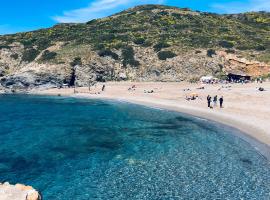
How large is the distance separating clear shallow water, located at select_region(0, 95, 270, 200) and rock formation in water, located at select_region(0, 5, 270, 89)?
4731 centimetres

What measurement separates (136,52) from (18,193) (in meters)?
93.1

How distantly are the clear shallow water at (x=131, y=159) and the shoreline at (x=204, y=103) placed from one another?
6.39 ft

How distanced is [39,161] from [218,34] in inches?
3985

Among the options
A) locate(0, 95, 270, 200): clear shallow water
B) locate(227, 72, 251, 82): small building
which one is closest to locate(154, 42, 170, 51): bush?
locate(227, 72, 251, 82): small building

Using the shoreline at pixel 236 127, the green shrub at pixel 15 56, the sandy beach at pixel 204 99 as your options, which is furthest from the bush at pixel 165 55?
the green shrub at pixel 15 56

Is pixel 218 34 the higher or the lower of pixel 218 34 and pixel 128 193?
the higher

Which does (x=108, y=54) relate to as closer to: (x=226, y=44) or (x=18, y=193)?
(x=226, y=44)

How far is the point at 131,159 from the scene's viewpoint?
31672 millimetres

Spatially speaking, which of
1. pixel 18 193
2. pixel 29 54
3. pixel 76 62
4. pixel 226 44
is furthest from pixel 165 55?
pixel 18 193

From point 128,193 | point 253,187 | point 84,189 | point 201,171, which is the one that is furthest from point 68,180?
point 253,187

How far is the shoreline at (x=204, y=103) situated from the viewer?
39.8 meters

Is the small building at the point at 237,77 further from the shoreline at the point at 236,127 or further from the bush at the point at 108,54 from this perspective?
the bush at the point at 108,54

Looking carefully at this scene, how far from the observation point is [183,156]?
32469 mm

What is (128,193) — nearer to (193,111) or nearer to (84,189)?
(84,189)
